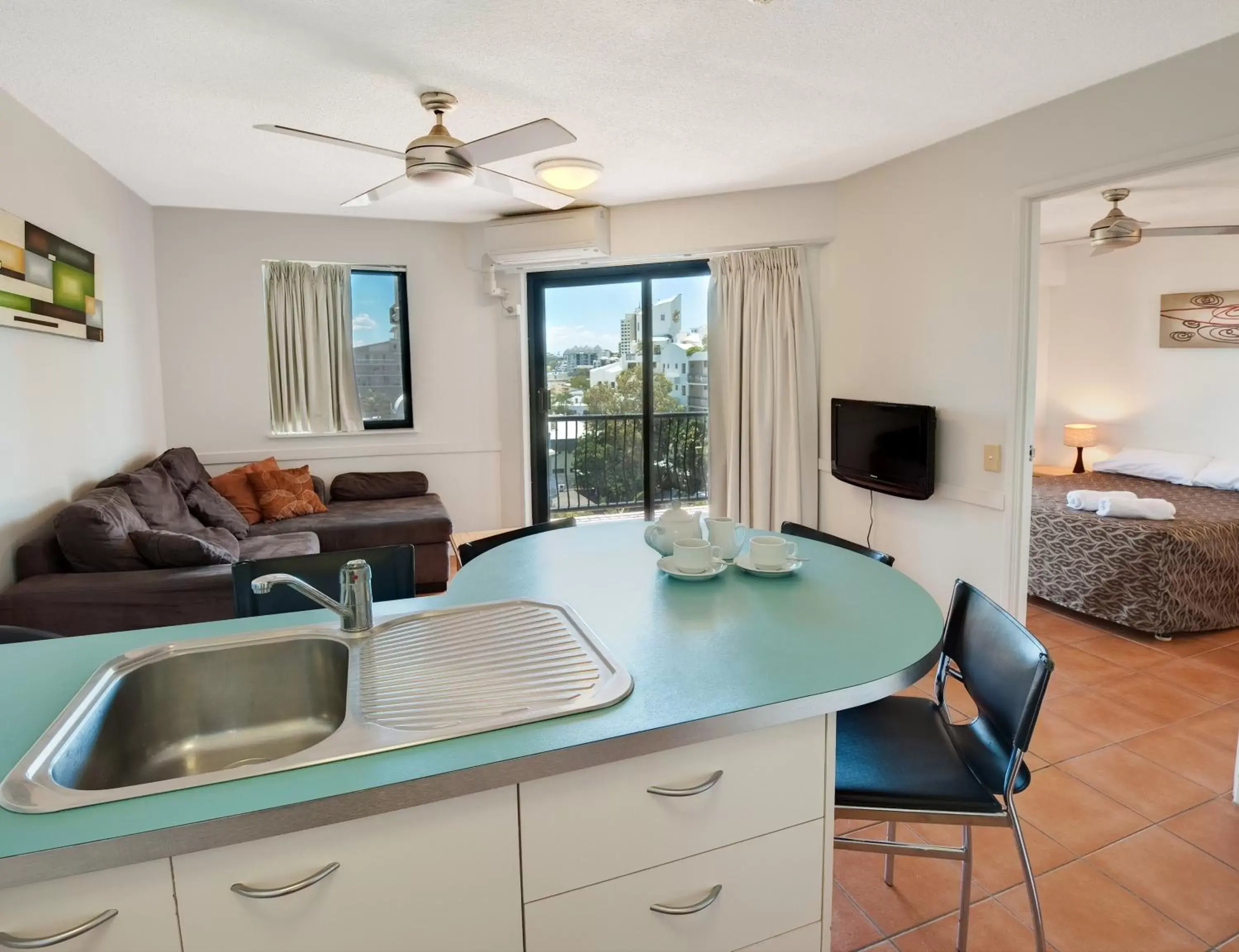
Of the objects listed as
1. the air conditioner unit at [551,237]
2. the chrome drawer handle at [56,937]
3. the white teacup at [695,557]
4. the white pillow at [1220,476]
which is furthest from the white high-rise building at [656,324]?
the chrome drawer handle at [56,937]

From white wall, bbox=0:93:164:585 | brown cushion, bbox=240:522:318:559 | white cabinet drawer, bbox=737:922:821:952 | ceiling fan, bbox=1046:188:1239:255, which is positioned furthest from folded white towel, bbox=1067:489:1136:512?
white wall, bbox=0:93:164:585

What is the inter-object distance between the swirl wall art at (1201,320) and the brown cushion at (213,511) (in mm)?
6502

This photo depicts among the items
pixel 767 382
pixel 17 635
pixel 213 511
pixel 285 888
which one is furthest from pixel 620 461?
pixel 285 888

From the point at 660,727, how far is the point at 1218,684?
344cm

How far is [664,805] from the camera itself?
45.0 inches

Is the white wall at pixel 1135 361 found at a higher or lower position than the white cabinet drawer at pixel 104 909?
higher

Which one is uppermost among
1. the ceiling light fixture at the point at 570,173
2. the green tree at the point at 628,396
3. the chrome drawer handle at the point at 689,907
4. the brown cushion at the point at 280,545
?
the ceiling light fixture at the point at 570,173

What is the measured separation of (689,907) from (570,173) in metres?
3.14

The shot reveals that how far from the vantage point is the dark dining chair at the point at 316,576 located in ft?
6.15

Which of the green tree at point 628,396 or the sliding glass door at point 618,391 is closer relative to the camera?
the sliding glass door at point 618,391

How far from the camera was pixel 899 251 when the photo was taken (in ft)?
13.0

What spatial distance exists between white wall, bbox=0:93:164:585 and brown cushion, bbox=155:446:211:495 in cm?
23

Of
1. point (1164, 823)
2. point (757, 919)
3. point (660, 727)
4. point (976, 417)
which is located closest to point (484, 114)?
point (976, 417)

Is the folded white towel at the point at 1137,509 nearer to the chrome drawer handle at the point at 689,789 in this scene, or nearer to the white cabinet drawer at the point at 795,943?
the white cabinet drawer at the point at 795,943
